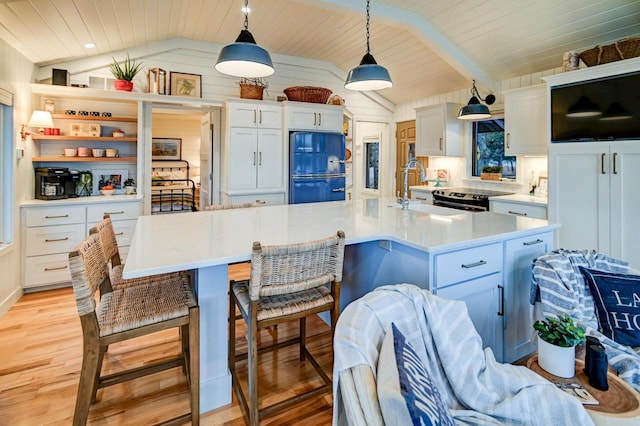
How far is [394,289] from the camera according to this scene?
126 cm

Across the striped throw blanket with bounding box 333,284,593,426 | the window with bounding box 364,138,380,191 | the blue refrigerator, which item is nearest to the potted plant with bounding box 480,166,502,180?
the blue refrigerator

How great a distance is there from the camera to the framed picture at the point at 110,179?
4.29 meters

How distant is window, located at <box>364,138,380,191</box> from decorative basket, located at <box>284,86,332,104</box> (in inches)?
111

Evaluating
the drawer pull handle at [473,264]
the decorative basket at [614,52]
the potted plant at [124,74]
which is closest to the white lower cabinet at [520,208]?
A: the decorative basket at [614,52]

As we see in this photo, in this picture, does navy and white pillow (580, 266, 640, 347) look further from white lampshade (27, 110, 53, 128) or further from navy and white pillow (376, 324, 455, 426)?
white lampshade (27, 110, 53, 128)

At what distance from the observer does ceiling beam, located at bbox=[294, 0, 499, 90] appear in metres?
3.38

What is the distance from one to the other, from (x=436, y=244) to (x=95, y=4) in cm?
317

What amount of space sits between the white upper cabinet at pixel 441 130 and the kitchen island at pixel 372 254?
2.84 metres

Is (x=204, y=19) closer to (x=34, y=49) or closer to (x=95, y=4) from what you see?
(x=95, y=4)

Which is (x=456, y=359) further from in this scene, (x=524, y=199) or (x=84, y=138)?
(x=84, y=138)

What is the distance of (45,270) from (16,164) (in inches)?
42.3

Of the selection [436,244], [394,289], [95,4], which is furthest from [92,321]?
[95,4]

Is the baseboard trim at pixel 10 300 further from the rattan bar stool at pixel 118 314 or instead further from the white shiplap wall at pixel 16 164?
the rattan bar stool at pixel 118 314

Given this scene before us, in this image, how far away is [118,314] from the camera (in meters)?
1.57
